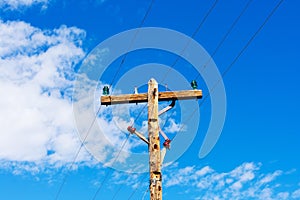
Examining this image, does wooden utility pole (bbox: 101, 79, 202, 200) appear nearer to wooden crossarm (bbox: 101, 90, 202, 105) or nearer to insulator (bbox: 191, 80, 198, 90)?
wooden crossarm (bbox: 101, 90, 202, 105)

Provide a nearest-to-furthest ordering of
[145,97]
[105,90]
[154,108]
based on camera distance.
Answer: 1. [154,108]
2. [145,97]
3. [105,90]

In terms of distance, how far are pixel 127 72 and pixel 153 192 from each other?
3.38 meters

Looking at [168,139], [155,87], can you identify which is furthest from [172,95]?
[168,139]

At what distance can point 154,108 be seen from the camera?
905 cm

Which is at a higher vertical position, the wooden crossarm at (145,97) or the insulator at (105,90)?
the insulator at (105,90)

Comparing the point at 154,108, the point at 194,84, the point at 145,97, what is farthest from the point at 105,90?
the point at 194,84

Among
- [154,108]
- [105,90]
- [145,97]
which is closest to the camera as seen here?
[154,108]

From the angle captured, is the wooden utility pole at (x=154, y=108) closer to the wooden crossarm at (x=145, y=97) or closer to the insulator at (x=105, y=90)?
the wooden crossarm at (x=145, y=97)

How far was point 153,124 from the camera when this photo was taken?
29.0ft

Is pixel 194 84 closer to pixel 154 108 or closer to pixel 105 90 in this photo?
pixel 154 108

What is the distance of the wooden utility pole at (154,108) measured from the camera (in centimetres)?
832

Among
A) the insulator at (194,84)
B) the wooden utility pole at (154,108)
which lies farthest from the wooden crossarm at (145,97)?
the insulator at (194,84)

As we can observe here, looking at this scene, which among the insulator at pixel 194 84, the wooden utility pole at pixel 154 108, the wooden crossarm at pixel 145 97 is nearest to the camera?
the wooden utility pole at pixel 154 108

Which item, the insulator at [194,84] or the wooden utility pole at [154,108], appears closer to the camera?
the wooden utility pole at [154,108]
